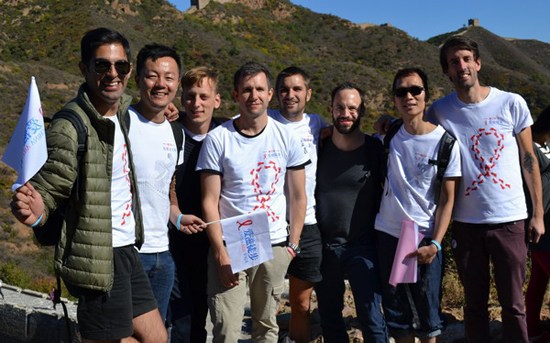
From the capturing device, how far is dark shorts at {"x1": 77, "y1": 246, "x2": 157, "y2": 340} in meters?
2.76

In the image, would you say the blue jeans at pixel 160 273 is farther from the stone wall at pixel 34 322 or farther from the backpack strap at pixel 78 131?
the stone wall at pixel 34 322

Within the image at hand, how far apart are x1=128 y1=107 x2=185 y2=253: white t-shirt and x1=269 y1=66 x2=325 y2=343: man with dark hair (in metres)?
0.91

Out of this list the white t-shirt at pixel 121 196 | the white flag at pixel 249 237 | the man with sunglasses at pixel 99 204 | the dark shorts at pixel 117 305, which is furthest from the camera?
the white flag at pixel 249 237

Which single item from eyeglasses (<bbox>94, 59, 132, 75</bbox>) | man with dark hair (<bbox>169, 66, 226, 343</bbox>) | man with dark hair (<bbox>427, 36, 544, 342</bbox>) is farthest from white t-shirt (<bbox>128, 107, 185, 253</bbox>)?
man with dark hair (<bbox>427, 36, 544, 342</bbox>)

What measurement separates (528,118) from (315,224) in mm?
1452

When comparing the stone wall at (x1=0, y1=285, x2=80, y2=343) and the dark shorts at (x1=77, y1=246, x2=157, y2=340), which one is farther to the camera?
the stone wall at (x1=0, y1=285, x2=80, y2=343)

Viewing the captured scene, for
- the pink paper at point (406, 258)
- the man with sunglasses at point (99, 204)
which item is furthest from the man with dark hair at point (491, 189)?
the man with sunglasses at point (99, 204)

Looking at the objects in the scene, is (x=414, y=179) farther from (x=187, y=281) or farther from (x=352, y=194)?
(x=187, y=281)

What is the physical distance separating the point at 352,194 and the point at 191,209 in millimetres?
1016

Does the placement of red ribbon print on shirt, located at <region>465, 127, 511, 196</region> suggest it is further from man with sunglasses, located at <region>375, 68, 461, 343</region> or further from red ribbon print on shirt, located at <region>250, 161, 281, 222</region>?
red ribbon print on shirt, located at <region>250, 161, 281, 222</region>

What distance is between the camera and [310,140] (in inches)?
157

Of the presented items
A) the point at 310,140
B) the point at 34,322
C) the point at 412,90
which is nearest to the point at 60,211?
the point at 310,140

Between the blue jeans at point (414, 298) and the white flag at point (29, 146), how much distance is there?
2.12 metres

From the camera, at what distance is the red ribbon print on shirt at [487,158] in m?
3.60
